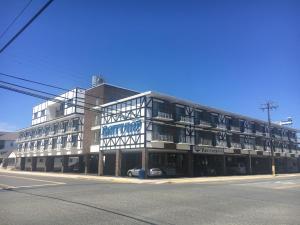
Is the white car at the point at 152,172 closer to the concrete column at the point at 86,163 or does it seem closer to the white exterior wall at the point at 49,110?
the concrete column at the point at 86,163

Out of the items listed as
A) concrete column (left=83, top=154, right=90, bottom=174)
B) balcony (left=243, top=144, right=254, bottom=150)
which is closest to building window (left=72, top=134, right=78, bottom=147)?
concrete column (left=83, top=154, right=90, bottom=174)

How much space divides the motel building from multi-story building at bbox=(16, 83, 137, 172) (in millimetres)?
2967

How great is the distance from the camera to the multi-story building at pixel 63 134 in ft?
156

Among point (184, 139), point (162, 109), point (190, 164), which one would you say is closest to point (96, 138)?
point (162, 109)

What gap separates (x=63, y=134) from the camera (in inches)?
2093

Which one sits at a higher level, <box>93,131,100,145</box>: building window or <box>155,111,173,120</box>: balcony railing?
<box>155,111,173,120</box>: balcony railing

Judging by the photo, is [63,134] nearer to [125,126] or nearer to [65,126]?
[65,126]

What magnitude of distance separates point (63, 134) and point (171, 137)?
74.1ft

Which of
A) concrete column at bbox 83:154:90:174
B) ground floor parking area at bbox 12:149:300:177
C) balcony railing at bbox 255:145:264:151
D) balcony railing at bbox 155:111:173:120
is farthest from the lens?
balcony railing at bbox 255:145:264:151

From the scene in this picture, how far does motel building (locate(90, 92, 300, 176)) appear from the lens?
37.2 m

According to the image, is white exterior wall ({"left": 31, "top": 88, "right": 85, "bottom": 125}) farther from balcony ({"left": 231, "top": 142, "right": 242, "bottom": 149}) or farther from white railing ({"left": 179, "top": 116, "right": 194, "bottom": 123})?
balcony ({"left": 231, "top": 142, "right": 242, "bottom": 149})

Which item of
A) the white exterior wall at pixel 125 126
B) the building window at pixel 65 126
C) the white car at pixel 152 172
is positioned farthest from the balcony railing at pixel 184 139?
the building window at pixel 65 126

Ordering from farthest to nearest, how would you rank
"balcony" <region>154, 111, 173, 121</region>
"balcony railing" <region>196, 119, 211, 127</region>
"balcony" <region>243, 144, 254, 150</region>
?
1. "balcony" <region>243, 144, 254, 150</region>
2. "balcony railing" <region>196, 119, 211, 127</region>
3. "balcony" <region>154, 111, 173, 121</region>

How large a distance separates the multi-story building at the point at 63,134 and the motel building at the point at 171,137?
2.97 meters
